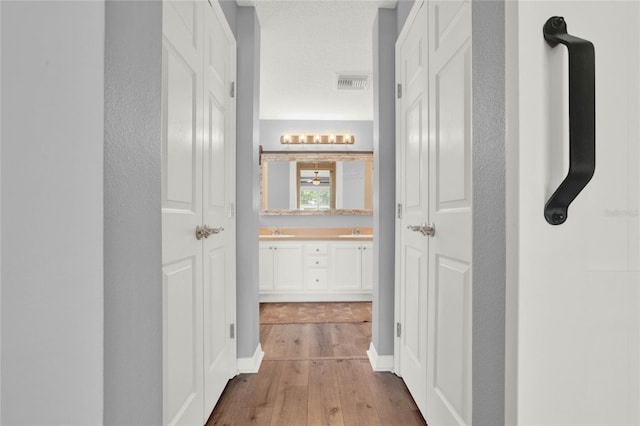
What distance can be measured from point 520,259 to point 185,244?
3.79ft

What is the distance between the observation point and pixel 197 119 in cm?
146

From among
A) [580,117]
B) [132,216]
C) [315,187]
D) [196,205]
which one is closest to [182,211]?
[196,205]

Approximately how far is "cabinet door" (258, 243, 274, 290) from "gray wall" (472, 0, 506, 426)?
3.16 metres

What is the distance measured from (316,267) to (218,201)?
2287 millimetres

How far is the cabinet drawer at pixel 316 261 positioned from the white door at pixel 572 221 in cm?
340

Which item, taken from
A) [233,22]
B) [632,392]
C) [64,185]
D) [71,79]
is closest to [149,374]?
[64,185]

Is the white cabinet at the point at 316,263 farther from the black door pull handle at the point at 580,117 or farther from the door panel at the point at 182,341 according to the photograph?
the black door pull handle at the point at 580,117

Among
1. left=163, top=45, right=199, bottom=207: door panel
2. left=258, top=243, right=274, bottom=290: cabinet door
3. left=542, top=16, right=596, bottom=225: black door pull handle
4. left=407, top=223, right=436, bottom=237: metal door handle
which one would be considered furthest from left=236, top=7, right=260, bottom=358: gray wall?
left=542, top=16, right=596, bottom=225: black door pull handle

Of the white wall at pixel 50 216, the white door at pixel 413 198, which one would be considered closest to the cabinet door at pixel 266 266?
the white door at pixel 413 198

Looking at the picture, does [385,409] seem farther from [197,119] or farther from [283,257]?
[283,257]

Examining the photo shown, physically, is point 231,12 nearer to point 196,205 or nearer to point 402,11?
point 402,11

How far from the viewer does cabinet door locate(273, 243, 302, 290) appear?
3898mm

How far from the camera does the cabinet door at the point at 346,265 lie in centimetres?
390

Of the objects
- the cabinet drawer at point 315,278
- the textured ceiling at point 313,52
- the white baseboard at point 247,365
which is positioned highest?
the textured ceiling at point 313,52
